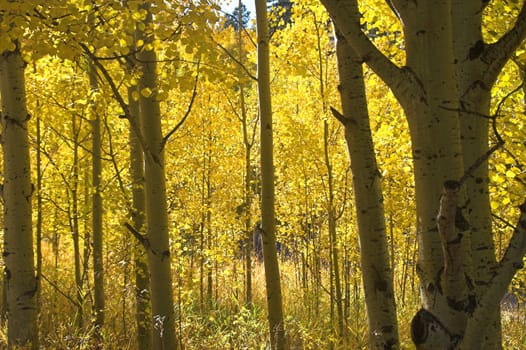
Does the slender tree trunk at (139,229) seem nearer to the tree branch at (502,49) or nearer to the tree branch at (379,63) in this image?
the tree branch at (379,63)

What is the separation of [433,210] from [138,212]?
4.15 m

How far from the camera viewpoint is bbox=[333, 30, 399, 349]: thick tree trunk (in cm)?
226

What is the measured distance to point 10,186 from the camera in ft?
11.1

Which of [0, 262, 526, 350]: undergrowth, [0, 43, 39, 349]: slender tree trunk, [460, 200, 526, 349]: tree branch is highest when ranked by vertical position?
[0, 43, 39, 349]: slender tree trunk

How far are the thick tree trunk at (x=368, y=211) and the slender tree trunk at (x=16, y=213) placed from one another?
2.41m

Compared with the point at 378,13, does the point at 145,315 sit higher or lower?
lower

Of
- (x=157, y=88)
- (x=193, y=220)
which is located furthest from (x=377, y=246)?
(x=193, y=220)

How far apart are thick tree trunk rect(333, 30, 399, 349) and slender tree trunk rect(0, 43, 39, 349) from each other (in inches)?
94.8

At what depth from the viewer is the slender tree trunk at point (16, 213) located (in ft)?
11.1

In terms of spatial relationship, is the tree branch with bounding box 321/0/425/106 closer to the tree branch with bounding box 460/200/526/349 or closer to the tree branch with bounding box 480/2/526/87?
the tree branch with bounding box 480/2/526/87

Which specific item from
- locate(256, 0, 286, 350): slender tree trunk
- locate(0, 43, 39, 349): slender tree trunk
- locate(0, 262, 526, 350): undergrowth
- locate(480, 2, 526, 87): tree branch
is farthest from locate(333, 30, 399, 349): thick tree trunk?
locate(0, 43, 39, 349): slender tree trunk

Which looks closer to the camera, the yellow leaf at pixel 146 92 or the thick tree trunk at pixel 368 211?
the thick tree trunk at pixel 368 211

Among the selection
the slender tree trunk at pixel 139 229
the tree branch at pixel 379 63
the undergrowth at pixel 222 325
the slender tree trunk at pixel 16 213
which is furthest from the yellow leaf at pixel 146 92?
the undergrowth at pixel 222 325

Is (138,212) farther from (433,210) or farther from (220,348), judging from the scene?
(433,210)
